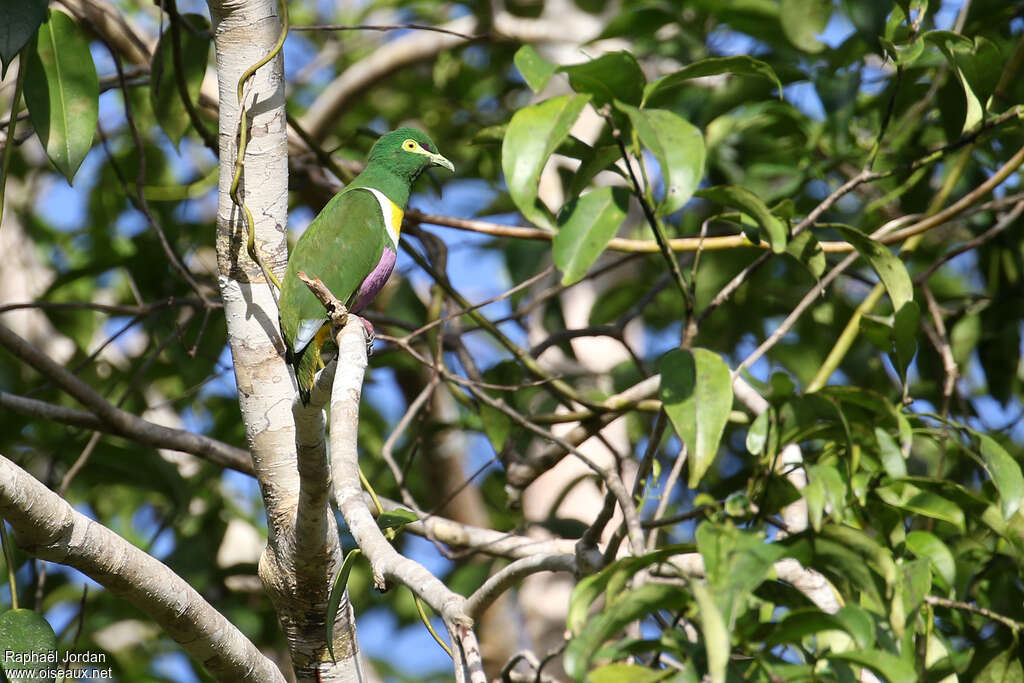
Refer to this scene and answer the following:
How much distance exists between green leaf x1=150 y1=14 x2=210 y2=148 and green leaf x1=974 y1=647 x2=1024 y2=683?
8.10 feet

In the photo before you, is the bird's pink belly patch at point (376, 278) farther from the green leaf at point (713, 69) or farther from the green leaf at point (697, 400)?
the green leaf at point (697, 400)

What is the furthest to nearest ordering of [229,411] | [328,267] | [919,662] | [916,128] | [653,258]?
[653,258], [229,411], [916,128], [328,267], [919,662]

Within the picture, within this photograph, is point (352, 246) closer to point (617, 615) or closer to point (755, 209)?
point (755, 209)

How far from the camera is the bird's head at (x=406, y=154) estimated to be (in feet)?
9.25

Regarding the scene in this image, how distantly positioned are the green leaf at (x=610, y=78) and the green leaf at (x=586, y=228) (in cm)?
17

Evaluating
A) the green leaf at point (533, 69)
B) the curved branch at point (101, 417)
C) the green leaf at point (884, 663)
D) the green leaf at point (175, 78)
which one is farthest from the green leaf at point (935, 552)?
the green leaf at point (175, 78)

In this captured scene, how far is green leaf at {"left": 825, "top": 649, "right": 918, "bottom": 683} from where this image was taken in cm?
122

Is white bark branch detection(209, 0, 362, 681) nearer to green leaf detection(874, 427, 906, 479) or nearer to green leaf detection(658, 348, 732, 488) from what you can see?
green leaf detection(658, 348, 732, 488)

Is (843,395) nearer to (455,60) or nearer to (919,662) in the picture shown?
(919,662)

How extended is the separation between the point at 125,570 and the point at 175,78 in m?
1.67

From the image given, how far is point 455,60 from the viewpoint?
5.05 m

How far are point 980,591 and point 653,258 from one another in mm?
2093

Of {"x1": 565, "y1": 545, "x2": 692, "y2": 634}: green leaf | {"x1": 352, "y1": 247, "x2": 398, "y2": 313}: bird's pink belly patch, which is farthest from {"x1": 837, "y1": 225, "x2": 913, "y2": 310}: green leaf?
{"x1": 352, "y1": 247, "x2": 398, "y2": 313}: bird's pink belly patch

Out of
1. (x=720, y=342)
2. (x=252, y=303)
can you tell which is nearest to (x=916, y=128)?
(x=720, y=342)
